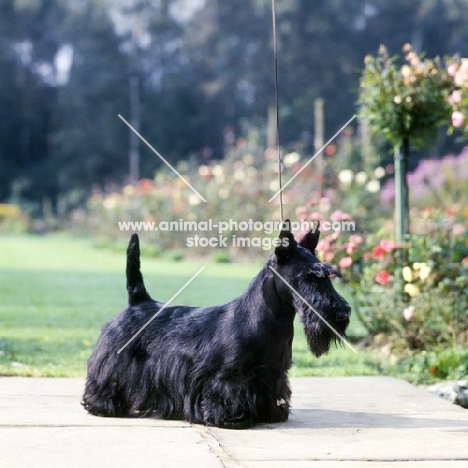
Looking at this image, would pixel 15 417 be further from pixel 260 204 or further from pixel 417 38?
pixel 417 38

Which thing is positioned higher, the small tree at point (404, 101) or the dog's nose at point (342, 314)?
the small tree at point (404, 101)

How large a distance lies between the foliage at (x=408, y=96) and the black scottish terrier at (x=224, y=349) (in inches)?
111

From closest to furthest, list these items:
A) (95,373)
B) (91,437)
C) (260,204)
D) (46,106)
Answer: (91,437), (95,373), (260,204), (46,106)

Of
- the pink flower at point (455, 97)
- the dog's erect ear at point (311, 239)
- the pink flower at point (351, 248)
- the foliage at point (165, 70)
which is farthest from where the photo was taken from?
the foliage at point (165, 70)

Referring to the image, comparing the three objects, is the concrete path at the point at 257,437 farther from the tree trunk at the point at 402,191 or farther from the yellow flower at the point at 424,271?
the tree trunk at the point at 402,191

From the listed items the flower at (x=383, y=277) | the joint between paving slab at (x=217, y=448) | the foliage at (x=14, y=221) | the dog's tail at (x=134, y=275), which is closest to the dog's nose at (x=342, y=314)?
the joint between paving slab at (x=217, y=448)

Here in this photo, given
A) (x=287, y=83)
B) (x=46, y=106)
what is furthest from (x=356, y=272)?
(x=46, y=106)

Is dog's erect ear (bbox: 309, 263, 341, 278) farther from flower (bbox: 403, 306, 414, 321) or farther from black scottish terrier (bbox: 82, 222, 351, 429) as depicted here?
flower (bbox: 403, 306, 414, 321)

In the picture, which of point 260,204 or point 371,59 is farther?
point 260,204

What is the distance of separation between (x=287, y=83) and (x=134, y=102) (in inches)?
281

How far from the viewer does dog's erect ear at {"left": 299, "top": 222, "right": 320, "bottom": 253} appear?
13.8ft

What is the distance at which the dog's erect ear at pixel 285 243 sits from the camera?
3.92 metres

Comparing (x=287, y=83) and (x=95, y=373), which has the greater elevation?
(x=287, y=83)

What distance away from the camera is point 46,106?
1678 inches
